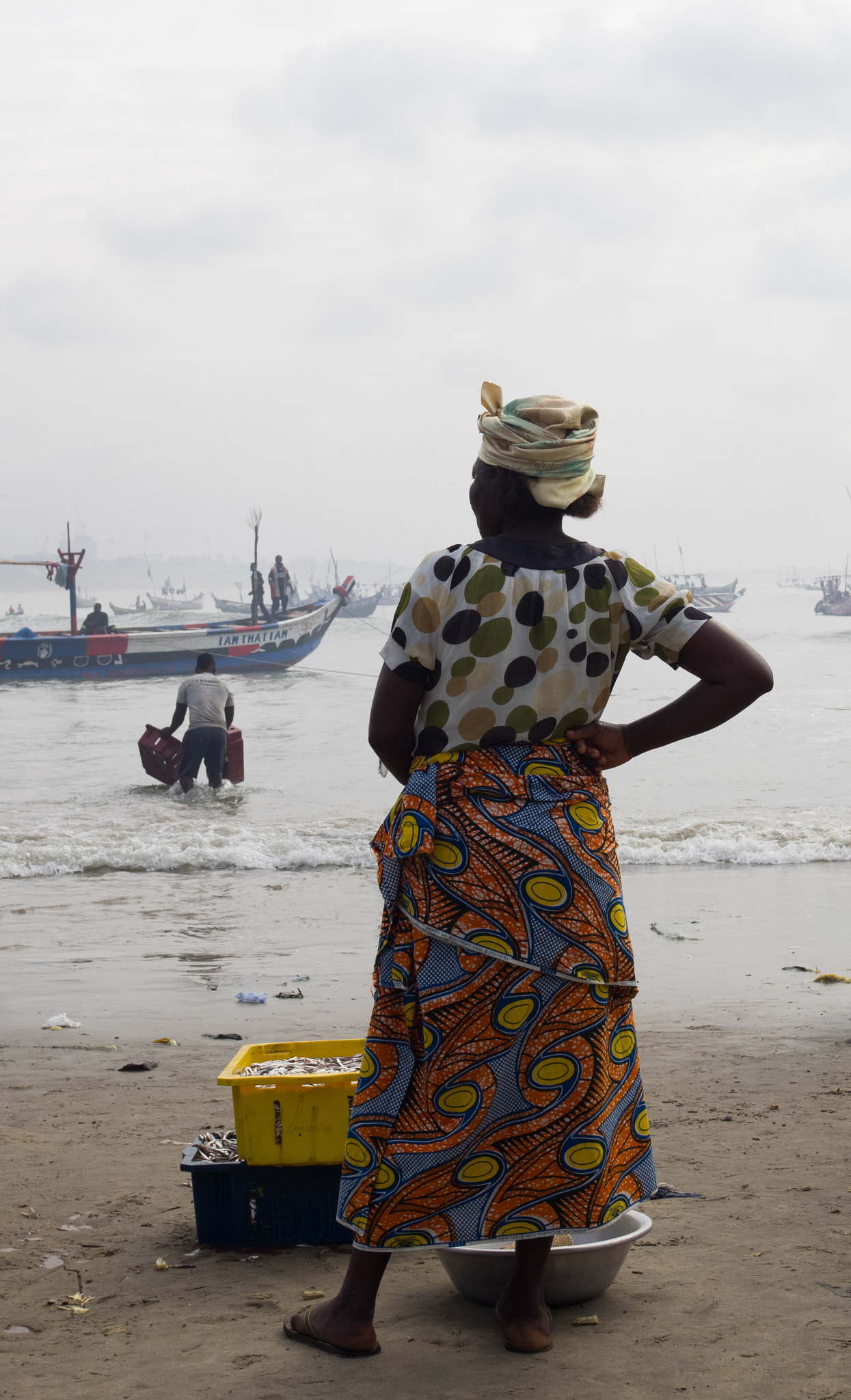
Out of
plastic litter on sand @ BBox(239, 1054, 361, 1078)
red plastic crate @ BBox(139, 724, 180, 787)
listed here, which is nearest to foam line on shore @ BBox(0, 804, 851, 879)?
red plastic crate @ BBox(139, 724, 180, 787)

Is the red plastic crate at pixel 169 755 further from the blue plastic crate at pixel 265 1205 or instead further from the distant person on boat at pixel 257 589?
the distant person on boat at pixel 257 589

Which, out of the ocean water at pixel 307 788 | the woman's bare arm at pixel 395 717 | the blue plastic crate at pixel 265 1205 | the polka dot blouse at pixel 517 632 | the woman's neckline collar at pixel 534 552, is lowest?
the ocean water at pixel 307 788

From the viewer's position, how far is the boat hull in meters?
31.6

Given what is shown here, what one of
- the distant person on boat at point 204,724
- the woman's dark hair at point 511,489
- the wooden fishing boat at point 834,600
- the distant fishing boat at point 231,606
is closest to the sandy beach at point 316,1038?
the woman's dark hair at point 511,489

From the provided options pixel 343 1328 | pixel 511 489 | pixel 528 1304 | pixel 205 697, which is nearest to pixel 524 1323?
pixel 528 1304

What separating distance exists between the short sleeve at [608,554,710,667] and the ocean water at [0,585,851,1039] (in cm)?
316

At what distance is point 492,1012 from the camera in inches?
77.0

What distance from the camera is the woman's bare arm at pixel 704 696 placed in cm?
200

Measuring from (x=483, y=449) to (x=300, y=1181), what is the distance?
65.4 inches

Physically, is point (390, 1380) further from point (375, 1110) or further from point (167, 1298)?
point (167, 1298)

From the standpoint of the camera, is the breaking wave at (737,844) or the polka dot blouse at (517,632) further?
the breaking wave at (737,844)

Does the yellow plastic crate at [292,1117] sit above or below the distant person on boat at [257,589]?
below

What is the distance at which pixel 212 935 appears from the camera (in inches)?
277

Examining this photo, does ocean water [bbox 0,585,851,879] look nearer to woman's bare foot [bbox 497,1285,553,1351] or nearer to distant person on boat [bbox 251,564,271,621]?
distant person on boat [bbox 251,564,271,621]
